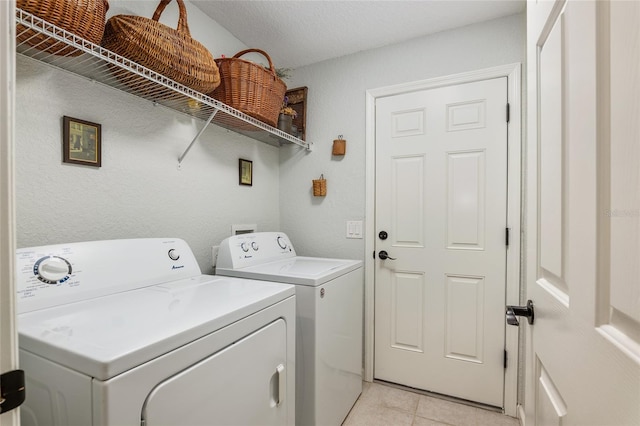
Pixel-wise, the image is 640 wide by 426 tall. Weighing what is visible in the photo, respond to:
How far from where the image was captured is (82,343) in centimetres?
70

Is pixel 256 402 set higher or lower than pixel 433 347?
higher

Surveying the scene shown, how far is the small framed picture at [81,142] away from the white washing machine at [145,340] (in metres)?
0.38

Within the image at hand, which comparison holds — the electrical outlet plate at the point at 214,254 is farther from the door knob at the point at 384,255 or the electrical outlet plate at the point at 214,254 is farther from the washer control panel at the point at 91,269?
the door knob at the point at 384,255

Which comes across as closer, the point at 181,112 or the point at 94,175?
the point at 94,175

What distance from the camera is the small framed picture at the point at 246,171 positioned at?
213 centimetres

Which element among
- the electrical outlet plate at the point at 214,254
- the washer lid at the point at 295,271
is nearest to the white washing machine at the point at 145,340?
the washer lid at the point at 295,271

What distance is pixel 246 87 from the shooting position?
1.69 meters

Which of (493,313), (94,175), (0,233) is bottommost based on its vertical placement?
(493,313)

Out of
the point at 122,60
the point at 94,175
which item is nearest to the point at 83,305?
the point at 94,175

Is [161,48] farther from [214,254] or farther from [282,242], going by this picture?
[282,242]

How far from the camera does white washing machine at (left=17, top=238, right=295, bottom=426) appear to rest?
0.67 metres

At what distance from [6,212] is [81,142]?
3.20ft

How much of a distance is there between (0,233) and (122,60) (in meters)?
0.99

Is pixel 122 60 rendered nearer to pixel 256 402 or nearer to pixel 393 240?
pixel 256 402
